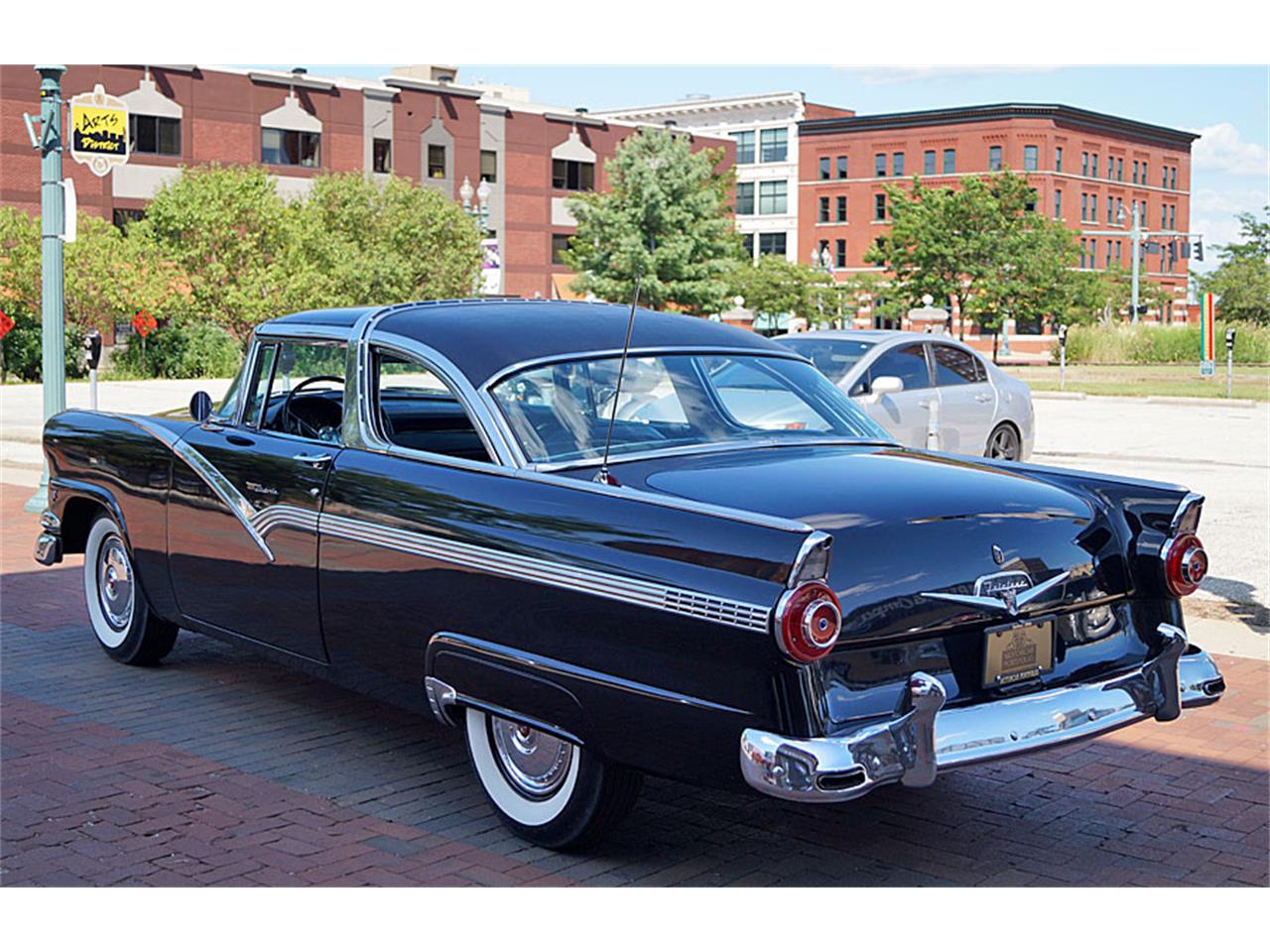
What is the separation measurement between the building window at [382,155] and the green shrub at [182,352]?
22169mm

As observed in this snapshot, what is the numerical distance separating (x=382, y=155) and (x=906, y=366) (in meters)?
53.6

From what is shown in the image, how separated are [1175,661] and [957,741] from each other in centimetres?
109

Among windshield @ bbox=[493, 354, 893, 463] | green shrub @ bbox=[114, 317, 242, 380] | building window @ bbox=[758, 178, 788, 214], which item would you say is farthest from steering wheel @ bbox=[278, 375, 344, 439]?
building window @ bbox=[758, 178, 788, 214]

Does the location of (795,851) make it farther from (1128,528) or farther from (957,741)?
(1128,528)

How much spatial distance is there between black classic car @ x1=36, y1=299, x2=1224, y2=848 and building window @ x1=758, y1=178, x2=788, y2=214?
88.9 m

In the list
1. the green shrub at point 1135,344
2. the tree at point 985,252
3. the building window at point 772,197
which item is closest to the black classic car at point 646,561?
the tree at point 985,252

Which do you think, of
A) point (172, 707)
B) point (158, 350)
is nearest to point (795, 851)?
point (172, 707)

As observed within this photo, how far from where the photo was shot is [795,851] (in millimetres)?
4820

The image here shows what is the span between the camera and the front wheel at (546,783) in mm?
4547

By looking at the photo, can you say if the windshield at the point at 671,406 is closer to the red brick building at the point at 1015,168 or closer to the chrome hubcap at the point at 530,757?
the chrome hubcap at the point at 530,757

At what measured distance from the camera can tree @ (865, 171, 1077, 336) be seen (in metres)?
62.8

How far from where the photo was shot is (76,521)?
295 inches

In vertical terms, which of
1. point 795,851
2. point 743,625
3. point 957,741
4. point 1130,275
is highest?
point 1130,275

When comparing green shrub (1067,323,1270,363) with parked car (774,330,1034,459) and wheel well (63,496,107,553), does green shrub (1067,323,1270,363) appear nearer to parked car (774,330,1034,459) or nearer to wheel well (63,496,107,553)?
parked car (774,330,1034,459)
